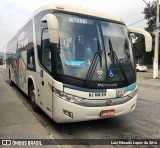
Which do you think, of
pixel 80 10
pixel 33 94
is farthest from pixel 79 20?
pixel 33 94

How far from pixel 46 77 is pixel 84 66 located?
3.43 ft

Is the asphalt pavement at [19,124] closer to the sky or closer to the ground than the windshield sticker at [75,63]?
closer to the ground

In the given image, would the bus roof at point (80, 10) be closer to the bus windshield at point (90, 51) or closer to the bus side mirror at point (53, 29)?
the bus windshield at point (90, 51)

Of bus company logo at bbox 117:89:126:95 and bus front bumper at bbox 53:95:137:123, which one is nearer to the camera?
bus front bumper at bbox 53:95:137:123

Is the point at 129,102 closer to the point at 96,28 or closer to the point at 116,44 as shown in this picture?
the point at 116,44

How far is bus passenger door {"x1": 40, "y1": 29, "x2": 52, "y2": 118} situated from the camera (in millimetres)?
5941

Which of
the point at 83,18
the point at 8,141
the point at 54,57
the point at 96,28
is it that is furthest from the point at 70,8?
the point at 8,141

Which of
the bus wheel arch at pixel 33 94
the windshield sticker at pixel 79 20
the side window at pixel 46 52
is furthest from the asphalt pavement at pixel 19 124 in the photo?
the windshield sticker at pixel 79 20

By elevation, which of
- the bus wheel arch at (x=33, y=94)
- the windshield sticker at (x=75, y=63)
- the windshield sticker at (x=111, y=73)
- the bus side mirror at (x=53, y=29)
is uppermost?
the bus side mirror at (x=53, y=29)

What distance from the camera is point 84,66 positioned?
567cm

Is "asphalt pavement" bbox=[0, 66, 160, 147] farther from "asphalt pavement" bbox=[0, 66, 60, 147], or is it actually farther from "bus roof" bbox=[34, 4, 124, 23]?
"bus roof" bbox=[34, 4, 124, 23]

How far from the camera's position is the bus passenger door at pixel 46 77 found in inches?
234

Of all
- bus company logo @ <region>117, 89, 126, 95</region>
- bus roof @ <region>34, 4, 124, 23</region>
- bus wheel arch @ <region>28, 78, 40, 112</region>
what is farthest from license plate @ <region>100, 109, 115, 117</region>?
bus wheel arch @ <region>28, 78, 40, 112</region>

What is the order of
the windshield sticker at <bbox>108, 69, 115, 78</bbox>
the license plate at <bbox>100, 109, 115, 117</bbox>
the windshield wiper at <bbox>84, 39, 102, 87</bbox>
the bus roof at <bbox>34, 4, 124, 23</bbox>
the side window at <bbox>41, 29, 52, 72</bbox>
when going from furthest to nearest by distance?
the bus roof at <bbox>34, 4, 124, 23</bbox> → the side window at <bbox>41, 29, 52, 72</bbox> → the windshield sticker at <bbox>108, 69, 115, 78</bbox> → the license plate at <bbox>100, 109, 115, 117</bbox> → the windshield wiper at <bbox>84, 39, 102, 87</bbox>
